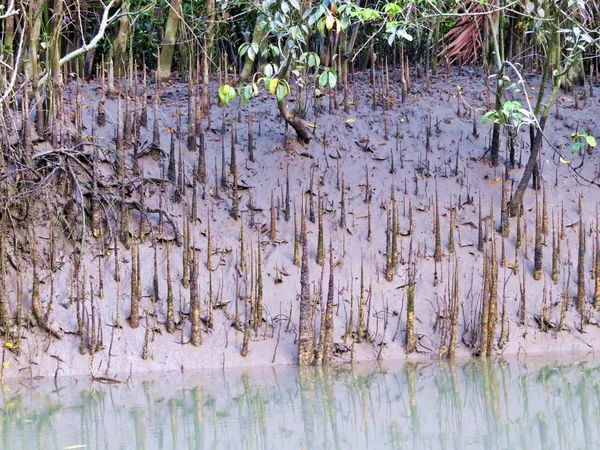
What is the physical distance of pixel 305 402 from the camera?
5.66 metres

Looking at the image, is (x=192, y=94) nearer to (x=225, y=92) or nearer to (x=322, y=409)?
(x=225, y=92)

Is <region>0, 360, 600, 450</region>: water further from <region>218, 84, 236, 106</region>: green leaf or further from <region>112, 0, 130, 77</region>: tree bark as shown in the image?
<region>112, 0, 130, 77</region>: tree bark

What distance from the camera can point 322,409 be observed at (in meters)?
5.49

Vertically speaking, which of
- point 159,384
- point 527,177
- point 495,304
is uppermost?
point 527,177

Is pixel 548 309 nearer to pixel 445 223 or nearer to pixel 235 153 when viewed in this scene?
pixel 445 223

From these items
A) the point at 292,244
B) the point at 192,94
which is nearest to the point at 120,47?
the point at 192,94

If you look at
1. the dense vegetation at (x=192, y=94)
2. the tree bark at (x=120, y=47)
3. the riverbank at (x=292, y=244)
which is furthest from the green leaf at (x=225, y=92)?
the tree bark at (x=120, y=47)

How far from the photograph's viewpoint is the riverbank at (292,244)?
22.8 ft

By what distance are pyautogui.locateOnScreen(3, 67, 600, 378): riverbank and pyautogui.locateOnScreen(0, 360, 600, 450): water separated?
345 mm

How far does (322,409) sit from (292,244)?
8.45 ft

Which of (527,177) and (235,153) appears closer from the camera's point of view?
(527,177)

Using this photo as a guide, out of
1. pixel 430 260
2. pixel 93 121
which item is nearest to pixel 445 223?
pixel 430 260

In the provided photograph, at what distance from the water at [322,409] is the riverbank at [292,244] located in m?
0.35

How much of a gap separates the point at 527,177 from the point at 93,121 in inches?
162
